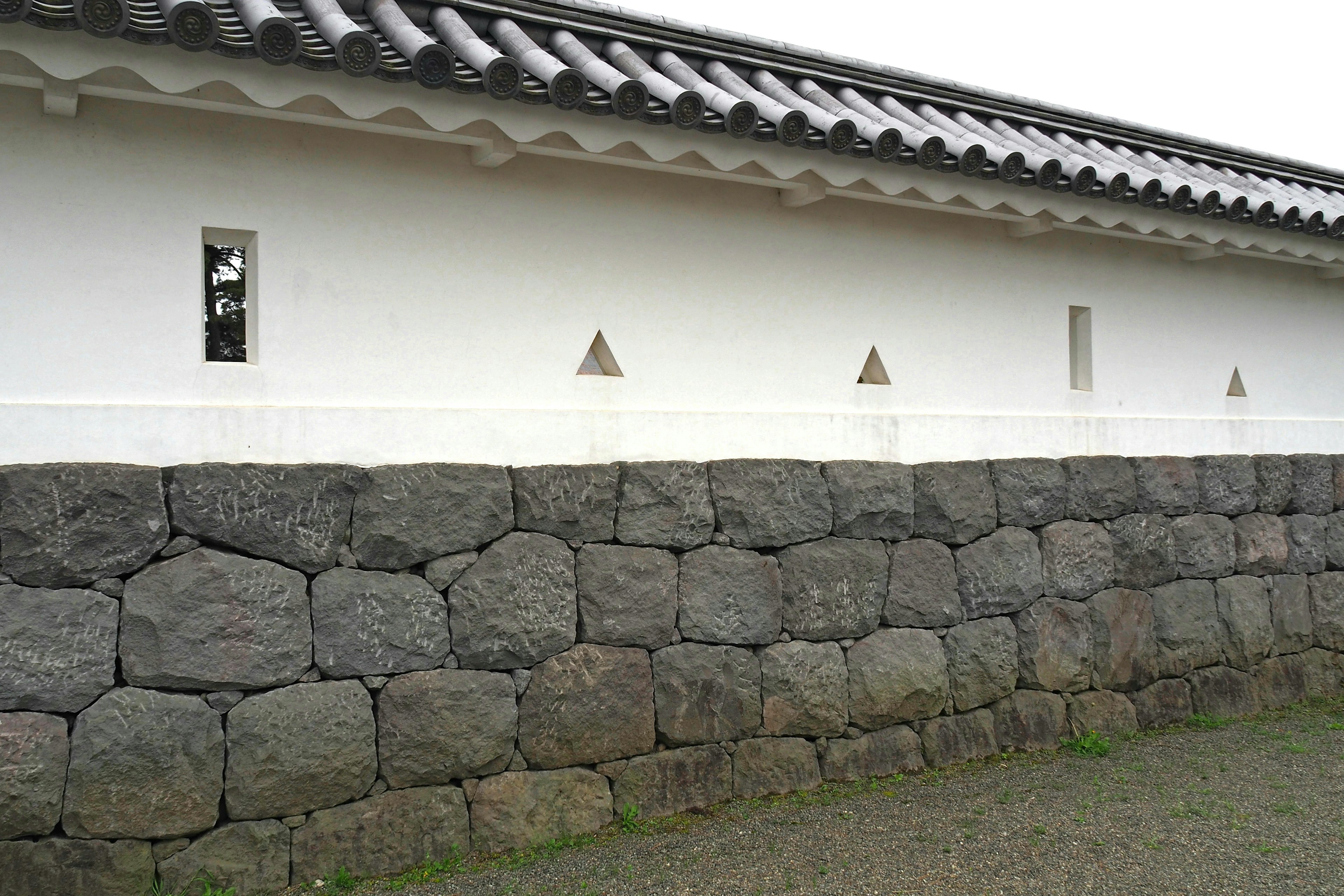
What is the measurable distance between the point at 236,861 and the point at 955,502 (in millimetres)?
3303

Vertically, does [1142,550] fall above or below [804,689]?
above

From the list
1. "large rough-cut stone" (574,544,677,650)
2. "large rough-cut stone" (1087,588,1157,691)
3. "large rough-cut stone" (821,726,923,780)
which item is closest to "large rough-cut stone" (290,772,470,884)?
"large rough-cut stone" (574,544,677,650)

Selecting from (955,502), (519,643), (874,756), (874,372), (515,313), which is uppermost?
(515,313)

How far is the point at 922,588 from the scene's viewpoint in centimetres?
463

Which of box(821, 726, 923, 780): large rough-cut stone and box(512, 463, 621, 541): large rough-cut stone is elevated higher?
box(512, 463, 621, 541): large rough-cut stone

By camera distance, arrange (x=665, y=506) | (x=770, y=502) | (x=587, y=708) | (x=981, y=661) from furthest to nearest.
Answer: (x=981, y=661) < (x=770, y=502) < (x=665, y=506) < (x=587, y=708)

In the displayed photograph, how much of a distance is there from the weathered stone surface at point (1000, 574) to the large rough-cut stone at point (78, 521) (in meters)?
3.42

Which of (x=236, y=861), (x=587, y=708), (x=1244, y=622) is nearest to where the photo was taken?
(x=236, y=861)

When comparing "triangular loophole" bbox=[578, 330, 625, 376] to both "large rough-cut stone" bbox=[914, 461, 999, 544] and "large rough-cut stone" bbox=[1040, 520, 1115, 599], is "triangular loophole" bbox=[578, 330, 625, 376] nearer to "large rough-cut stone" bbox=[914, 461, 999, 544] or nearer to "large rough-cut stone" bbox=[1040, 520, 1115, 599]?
"large rough-cut stone" bbox=[914, 461, 999, 544]

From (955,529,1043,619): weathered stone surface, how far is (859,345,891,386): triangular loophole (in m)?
0.89

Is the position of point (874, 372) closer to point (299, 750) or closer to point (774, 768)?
point (774, 768)

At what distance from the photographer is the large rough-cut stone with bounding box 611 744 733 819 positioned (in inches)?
156

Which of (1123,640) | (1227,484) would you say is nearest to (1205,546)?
(1227,484)

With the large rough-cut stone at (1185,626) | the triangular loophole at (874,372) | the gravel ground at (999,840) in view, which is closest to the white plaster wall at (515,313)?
the triangular loophole at (874,372)
